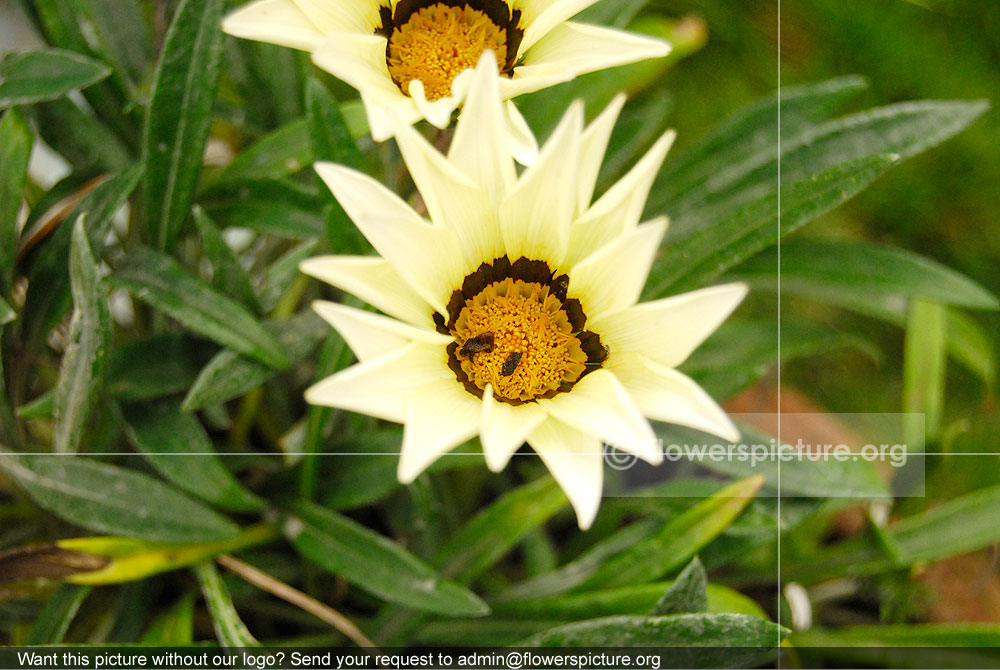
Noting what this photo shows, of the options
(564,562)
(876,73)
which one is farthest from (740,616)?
(876,73)

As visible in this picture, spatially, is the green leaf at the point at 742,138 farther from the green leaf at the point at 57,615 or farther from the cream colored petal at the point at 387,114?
the green leaf at the point at 57,615

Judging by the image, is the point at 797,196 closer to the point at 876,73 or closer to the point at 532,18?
the point at 532,18

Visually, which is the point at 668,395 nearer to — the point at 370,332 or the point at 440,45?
the point at 370,332

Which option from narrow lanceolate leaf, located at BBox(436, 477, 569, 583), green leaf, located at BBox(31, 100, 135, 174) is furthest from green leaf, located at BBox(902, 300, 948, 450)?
green leaf, located at BBox(31, 100, 135, 174)

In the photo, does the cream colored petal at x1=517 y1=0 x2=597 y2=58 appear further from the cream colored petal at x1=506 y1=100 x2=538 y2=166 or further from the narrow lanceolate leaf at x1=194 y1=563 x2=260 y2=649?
the narrow lanceolate leaf at x1=194 y1=563 x2=260 y2=649

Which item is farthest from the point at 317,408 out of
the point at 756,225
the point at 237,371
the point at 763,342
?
the point at 763,342
